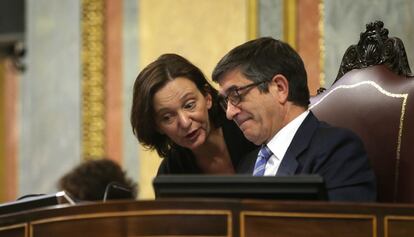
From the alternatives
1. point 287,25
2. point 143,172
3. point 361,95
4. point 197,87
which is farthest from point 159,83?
point 143,172

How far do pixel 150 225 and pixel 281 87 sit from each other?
0.80 m

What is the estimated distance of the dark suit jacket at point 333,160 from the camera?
276 cm

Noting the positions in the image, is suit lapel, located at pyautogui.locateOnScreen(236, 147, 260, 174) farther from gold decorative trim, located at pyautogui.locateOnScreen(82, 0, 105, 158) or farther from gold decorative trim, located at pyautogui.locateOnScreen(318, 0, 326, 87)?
gold decorative trim, located at pyautogui.locateOnScreen(82, 0, 105, 158)

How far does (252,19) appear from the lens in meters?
4.79

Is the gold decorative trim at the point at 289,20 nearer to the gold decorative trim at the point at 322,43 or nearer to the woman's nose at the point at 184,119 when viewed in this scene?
the gold decorative trim at the point at 322,43

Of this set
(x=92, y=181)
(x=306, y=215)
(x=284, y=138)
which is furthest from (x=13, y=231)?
(x=92, y=181)

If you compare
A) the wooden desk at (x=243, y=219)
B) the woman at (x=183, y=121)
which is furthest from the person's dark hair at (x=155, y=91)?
the wooden desk at (x=243, y=219)

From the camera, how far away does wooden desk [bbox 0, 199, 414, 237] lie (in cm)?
237

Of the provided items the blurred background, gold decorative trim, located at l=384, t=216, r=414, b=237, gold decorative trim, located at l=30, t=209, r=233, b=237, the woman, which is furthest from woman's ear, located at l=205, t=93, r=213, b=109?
gold decorative trim, located at l=384, t=216, r=414, b=237

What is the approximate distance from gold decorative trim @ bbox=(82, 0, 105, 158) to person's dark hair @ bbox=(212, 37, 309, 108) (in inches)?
100

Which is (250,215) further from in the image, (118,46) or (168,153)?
(118,46)

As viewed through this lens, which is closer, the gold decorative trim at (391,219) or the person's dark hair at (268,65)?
the gold decorative trim at (391,219)

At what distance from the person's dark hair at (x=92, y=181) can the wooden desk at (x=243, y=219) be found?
4.81ft

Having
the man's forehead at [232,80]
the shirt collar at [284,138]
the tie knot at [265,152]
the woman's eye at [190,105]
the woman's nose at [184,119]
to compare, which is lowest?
the tie knot at [265,152]
